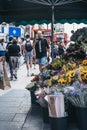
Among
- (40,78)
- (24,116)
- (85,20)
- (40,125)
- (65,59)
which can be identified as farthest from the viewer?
(85,20)

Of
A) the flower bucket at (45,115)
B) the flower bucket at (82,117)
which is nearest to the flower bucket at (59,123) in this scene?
the flower bucket at (82,117)

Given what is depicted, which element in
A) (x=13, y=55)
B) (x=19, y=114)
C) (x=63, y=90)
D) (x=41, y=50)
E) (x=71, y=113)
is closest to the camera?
(x=63, y=90)

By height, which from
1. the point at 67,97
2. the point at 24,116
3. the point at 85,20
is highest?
the point at 85,20

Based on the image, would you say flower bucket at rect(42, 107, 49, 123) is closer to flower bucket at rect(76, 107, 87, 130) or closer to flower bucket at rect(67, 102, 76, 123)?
flower bucket at rect(67, 102, 76, 123)

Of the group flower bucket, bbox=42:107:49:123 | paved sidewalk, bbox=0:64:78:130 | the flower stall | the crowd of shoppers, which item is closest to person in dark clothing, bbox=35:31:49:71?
the crowd of shoppers

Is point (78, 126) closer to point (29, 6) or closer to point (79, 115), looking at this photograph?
point (79, 115)

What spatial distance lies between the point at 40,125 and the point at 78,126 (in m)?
0.90

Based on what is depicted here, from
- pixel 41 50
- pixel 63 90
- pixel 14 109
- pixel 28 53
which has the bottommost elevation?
pixel 14 109

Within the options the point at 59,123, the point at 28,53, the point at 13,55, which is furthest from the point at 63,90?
the point at 28,53

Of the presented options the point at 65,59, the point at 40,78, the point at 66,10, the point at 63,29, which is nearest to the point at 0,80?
the point at 40,78

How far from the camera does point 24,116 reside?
846 centimetres

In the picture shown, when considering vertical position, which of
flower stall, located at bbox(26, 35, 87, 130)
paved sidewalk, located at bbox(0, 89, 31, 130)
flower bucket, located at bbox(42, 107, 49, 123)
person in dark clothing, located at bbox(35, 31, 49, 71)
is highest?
person in dark clothing, located at bbox(35, 31, 49, 71)

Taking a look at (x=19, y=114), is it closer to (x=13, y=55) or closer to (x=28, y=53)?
(x=13, y=55)

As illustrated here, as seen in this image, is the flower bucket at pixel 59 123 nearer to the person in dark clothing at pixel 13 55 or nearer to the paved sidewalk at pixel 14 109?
the paved sidewalk at pixel 14 109
